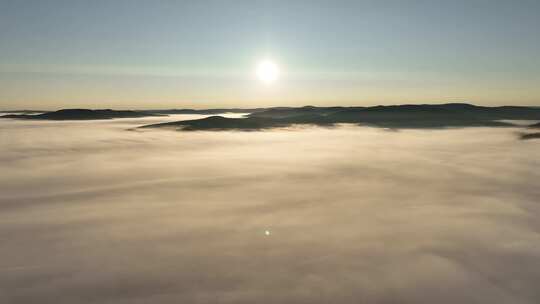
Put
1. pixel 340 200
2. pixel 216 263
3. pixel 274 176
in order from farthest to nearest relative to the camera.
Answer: pixel 274 176 < pixel 340 200 < pixel 216 263

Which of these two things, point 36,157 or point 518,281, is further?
point 36,157

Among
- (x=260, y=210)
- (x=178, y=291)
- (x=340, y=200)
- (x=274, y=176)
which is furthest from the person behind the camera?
(x=274, y=176)

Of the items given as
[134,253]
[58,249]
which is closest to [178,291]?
[134,253]

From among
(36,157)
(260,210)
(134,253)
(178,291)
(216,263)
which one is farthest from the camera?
(36,157)

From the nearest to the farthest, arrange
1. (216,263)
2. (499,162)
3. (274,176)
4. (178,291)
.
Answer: (178,291), (216,263), (274,176), (499,162)

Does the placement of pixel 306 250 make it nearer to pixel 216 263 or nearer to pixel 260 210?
pixel 216 263

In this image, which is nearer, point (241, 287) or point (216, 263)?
point (241, 287)

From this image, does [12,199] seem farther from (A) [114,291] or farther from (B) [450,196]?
(B) [450,196]

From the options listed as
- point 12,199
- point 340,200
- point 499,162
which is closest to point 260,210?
point 340,200

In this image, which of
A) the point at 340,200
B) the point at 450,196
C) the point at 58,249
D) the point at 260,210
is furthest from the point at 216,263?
the point at 450,196
